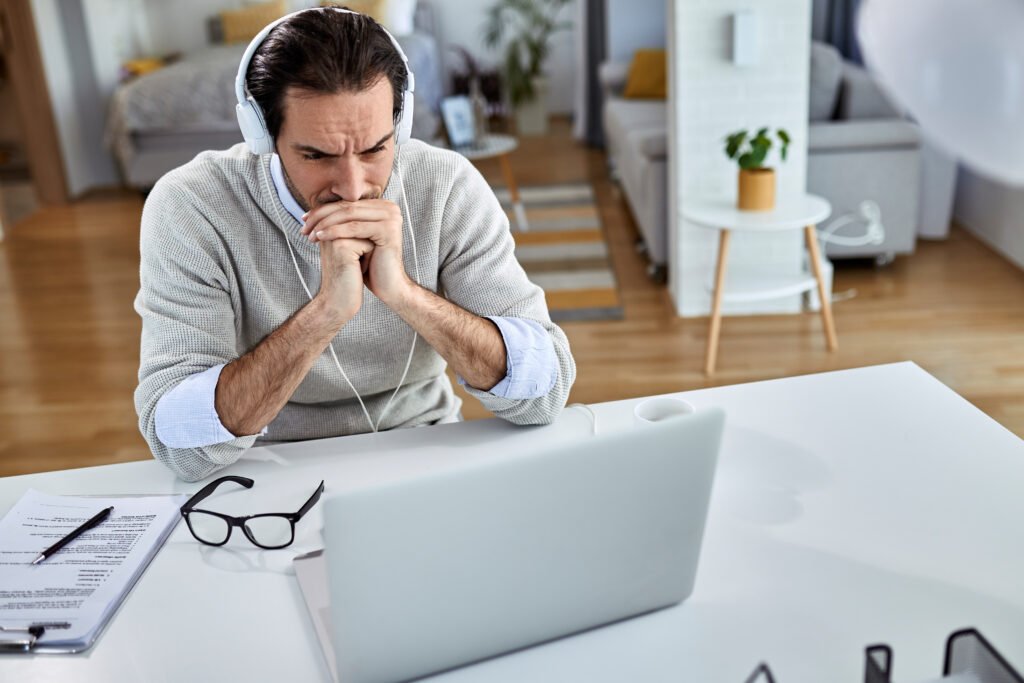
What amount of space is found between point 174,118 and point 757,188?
3754 millimetres

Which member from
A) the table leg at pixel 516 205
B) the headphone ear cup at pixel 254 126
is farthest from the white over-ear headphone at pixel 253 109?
the table leg at pixel 516 205

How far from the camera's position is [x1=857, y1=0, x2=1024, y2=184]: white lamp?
0.56m

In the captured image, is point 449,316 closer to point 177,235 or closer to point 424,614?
point 177,235

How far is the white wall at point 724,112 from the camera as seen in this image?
3098mm

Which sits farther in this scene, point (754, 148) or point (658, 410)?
point (754, 148)

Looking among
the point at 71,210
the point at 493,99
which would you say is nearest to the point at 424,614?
the point at 71,210

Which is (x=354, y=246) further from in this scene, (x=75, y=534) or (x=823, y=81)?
(x=823, y=81)

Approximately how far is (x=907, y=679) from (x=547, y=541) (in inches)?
12.1

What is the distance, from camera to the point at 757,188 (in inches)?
117

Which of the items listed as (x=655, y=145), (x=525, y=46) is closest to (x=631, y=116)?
(x=655, y=145)

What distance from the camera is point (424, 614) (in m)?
0.79

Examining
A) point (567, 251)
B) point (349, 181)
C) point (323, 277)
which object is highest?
point (349, 181)

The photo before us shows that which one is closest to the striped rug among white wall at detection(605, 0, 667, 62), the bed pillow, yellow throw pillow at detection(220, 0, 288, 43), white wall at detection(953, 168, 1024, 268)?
white wall at detection(605, 0, 667, 62)

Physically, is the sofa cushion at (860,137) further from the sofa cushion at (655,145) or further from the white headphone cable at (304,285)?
the white headphone cable at (304,285)
